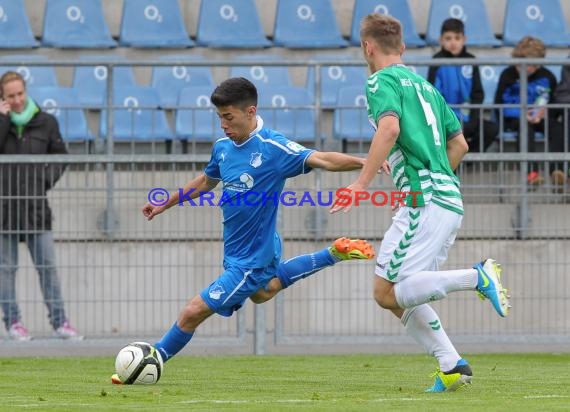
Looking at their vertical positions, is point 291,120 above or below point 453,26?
below

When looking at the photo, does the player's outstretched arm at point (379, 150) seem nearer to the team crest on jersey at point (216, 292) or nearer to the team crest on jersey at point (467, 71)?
the team crest on jersey at point (216, 292)

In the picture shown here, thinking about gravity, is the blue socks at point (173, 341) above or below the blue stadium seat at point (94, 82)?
below

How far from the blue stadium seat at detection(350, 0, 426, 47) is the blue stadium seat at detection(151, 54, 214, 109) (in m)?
2.00

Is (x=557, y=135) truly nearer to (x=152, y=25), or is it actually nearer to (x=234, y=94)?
(x=234, y=94)

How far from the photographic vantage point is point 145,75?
16141mm

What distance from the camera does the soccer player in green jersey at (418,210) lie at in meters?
7.89

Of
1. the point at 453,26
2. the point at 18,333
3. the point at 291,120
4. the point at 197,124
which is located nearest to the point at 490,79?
the point at 453,26

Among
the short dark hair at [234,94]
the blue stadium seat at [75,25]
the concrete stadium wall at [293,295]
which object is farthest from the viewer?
the blue stadium seat at [75,25]

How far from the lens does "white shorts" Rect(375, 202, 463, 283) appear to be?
311 inches

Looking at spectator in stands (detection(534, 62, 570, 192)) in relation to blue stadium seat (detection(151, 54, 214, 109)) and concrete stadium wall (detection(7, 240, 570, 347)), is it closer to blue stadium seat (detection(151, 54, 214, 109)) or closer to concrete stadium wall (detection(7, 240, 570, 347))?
concrete stadium wall (detection(7, 240, 570, 347))

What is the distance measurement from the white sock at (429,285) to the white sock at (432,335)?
203 millimetres

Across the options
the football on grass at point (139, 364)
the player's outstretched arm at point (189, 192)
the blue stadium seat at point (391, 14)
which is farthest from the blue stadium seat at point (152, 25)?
the football on grass at point (139, 364)

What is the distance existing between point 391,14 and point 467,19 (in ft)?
3.03

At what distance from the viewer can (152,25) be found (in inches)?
642
